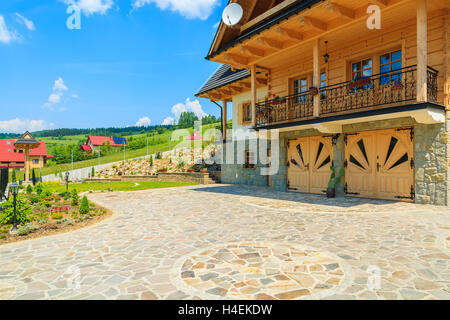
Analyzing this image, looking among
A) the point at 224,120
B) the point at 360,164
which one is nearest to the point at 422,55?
the point at 360,164

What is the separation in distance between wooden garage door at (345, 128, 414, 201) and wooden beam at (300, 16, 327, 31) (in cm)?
410

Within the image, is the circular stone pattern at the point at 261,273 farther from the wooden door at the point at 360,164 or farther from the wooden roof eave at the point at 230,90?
the wooden roof eave at the point at 230,90

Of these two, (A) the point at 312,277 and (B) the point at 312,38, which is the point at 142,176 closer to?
(B) the point at 312,38

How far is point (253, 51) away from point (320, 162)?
18.7ft

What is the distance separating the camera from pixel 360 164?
10.2 metres

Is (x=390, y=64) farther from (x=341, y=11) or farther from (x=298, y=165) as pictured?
(x=298, y=165)

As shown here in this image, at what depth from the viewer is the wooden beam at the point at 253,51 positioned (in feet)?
37.8

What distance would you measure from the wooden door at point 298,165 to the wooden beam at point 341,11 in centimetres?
507

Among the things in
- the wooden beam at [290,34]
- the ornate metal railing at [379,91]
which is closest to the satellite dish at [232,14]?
the wooden beam at [290,34]

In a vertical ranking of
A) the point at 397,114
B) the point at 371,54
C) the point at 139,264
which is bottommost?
the point at 139,264

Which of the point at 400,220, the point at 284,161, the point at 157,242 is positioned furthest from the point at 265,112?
the point at 157,242

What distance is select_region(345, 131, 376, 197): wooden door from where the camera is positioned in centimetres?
986

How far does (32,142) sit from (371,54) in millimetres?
26443

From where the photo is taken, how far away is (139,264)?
3957mm
